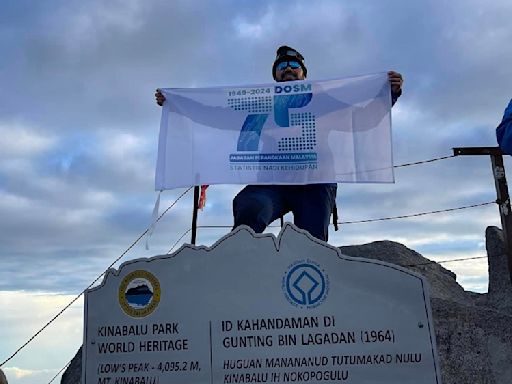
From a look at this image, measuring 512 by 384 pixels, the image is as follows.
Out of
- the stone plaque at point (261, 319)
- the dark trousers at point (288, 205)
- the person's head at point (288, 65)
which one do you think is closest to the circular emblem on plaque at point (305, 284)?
the stone plaque at point (261, 319)

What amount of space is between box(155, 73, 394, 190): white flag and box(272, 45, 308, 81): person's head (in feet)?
0.50

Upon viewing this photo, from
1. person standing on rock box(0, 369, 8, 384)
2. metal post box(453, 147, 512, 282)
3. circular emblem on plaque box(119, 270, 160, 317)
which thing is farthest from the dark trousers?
person standing on rock box(0, 369, 8, 384)

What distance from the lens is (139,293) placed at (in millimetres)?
4266

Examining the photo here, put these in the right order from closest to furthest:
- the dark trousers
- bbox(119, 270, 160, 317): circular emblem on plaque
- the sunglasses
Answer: bbox(119, 270, 160, 317): circular emblem on plaque < the dark trousers < the sunglasses

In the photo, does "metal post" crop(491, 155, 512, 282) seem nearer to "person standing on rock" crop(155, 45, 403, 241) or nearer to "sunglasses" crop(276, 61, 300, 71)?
"person standing on rock" crop(155, 45, 403, 241)

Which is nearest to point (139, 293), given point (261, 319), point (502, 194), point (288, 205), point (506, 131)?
point (261, 319)

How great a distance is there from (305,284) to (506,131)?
1654 millimetres

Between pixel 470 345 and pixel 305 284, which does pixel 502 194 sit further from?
pixel 305 284

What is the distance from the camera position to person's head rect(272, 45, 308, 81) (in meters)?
5.48

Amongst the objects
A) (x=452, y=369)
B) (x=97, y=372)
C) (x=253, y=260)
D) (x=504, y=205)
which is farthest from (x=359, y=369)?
(x=504, y=205)

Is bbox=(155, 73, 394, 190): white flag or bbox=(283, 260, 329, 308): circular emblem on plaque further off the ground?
bbox=(155, 73, 394, 190): white flag

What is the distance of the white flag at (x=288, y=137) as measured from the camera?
528 centimetres

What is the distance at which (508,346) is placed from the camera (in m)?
6.11

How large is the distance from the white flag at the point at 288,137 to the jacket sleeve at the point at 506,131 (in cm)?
163
